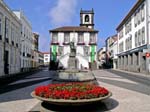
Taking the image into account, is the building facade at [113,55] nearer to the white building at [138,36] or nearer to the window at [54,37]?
the white building at [138,36]

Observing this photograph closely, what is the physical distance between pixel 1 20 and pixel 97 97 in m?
24.5

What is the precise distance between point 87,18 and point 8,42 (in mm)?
49286

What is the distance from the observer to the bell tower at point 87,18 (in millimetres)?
78938

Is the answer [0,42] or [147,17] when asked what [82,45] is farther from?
[0,42]

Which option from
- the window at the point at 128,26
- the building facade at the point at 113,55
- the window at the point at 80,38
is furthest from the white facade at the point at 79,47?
the window at the point at 128,26

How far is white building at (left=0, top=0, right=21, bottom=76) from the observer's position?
30.5 m

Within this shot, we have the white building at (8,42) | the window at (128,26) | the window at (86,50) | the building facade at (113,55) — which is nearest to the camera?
the white building at (8,42)

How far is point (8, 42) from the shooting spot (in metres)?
33.7

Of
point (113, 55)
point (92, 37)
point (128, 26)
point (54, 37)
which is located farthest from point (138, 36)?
point (113, 55)

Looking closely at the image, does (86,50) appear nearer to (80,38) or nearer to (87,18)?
(80,38)

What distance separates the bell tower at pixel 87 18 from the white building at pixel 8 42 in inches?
1566

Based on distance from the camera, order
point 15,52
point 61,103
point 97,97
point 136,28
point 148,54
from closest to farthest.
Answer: point 61,103
point 97,97
point 148,54
point 15,52
point 136,28

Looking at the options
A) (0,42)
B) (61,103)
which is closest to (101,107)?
(61,103)

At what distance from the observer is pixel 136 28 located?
42.0 m
